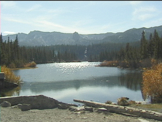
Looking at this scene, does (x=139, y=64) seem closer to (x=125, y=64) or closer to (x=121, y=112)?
(x=125, y=64)

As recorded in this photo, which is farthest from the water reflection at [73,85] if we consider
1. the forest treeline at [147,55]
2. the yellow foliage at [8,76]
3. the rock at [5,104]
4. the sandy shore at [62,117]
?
the forest treeline at [147,55]

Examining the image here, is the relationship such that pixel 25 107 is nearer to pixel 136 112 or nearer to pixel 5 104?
pixel 5 104

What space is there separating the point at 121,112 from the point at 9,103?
9093 millimetres

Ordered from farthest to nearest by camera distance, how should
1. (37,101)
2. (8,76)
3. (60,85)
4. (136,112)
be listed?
(60,85) → (8,76) → (37,101) → (136,112)

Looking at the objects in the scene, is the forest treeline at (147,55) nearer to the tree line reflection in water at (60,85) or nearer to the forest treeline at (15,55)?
the tree line reflection in water at (60,85)

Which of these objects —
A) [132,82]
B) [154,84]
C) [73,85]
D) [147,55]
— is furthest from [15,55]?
[154,84]

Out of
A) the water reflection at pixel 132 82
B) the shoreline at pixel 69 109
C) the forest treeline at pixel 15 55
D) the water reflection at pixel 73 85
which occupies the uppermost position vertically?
the forest treeline at pixel 15 55

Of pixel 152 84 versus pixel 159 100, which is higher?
pixel 152 84

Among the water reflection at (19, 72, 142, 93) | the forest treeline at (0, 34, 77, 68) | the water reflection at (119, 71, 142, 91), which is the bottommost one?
Answer: the water reflection at (19, 72, 142, 93)

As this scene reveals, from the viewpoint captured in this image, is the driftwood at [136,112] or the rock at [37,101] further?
the rock at [37,101]

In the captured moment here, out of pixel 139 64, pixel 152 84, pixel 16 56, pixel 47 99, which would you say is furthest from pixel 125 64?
pixel 47 99

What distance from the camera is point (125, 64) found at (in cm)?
11431

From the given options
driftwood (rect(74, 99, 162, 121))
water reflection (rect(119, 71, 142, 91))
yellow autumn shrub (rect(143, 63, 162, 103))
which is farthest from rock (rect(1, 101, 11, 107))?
water reflection (rect(119, 71, 142, 91))

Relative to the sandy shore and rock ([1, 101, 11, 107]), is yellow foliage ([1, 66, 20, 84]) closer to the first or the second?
rock ([1, 101, 11, 107])
